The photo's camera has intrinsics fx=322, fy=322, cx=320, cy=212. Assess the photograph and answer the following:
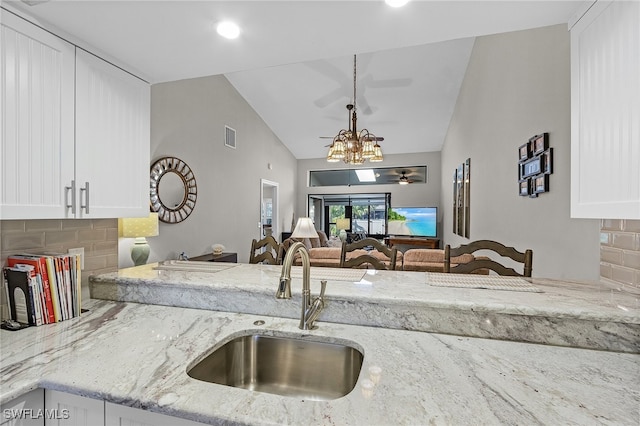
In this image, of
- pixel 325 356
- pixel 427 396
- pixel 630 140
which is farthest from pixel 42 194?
pixel 630 140

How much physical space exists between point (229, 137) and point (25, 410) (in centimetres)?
510

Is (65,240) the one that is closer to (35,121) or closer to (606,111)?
(35,121)

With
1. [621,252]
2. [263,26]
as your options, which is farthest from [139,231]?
[621,252]

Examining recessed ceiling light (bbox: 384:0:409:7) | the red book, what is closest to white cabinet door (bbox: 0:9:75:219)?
the red book

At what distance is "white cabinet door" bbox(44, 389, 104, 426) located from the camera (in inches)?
36.3

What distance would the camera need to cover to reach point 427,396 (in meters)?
0.84

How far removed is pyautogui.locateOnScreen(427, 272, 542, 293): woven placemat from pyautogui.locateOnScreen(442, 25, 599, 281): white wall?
516 mm

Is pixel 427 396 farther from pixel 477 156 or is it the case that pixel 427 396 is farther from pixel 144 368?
pixel 477 156

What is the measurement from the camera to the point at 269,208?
24.6 ft

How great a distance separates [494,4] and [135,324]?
1.90 meters

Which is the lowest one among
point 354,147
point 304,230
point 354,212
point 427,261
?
point 427,261

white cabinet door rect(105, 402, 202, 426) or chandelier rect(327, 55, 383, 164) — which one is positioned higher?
chandelier rect(327, 55, 383, 164)

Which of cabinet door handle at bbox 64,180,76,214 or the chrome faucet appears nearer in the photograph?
the chrome faucet

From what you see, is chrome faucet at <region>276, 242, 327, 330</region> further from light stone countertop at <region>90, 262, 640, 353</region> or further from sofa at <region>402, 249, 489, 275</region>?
sofa at <region>402, 249, 489, 275</region>
